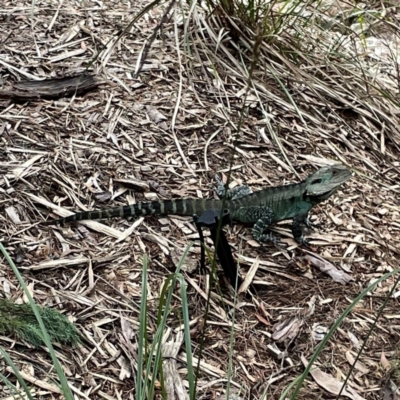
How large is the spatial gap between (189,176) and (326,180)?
2.54 feet

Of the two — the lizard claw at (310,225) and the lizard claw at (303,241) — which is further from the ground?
the lizard claw at (310,225)

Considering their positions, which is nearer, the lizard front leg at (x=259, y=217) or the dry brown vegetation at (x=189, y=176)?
the dry brown vegetation at (x=189, y=176)

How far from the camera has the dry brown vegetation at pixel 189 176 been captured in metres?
3.13

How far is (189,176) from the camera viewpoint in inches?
163

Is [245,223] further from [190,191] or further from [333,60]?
[333,60]

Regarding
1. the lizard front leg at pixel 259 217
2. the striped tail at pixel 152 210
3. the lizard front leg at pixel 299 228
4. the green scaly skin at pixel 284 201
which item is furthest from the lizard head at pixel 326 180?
the striped tail at pixel 152 210

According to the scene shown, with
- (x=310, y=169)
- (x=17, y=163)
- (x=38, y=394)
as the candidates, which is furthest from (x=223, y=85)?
(x=38, y=394)

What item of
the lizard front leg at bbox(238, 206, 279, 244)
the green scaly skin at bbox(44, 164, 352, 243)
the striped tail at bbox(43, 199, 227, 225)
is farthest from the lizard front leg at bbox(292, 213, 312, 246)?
the striped tail at bbox(43, 199, 227, 225)

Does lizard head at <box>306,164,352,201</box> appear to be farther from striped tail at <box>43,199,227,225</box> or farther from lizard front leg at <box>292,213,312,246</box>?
striped tail at <box>43,199,227,225</box>

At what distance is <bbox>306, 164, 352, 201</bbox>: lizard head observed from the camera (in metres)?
4.04

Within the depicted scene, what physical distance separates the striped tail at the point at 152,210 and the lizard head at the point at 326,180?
58cm

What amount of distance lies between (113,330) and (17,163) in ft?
4.03

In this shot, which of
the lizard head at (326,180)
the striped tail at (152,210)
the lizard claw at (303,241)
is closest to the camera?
the striped tail at (152,210)

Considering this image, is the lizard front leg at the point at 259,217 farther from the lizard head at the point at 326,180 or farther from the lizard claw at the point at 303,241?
the lizard head at the point at 326,180
